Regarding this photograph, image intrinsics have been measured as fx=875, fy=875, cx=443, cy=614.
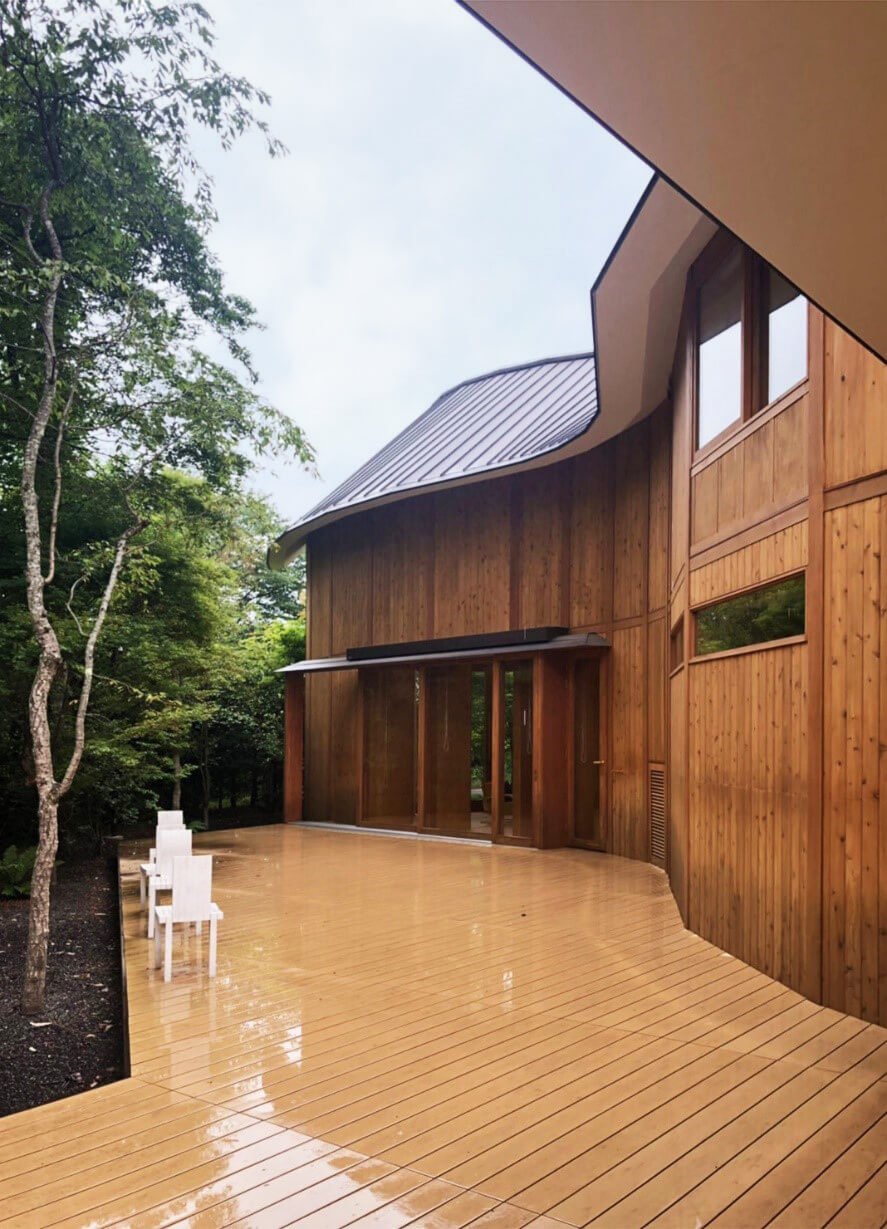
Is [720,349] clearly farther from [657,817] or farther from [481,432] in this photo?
[481,432]

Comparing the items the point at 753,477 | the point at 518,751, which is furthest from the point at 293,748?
the point at 753,477

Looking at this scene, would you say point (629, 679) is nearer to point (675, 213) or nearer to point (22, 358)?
point (675, 213)

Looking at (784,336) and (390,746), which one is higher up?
(784,336)

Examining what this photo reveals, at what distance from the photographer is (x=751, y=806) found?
227 inches

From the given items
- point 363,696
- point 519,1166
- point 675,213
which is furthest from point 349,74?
point 519,1166

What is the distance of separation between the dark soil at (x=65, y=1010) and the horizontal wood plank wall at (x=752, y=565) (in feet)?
15.3

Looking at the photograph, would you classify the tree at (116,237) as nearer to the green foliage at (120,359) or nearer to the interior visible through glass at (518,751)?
the green foliage at (120,359)

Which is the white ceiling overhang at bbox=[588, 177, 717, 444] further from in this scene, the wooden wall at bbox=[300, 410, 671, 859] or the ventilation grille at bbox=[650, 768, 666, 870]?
the ventilation grille at bbox=[650, 768, 666, 870]

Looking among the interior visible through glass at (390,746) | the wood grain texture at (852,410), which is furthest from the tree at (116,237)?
the interior visible through glass at (390,746)

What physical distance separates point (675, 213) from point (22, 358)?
6232 mm

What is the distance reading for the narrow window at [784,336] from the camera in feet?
17.8

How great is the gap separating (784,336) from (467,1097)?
4.85 m

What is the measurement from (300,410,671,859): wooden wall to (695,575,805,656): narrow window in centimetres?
270

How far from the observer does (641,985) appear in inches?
212
